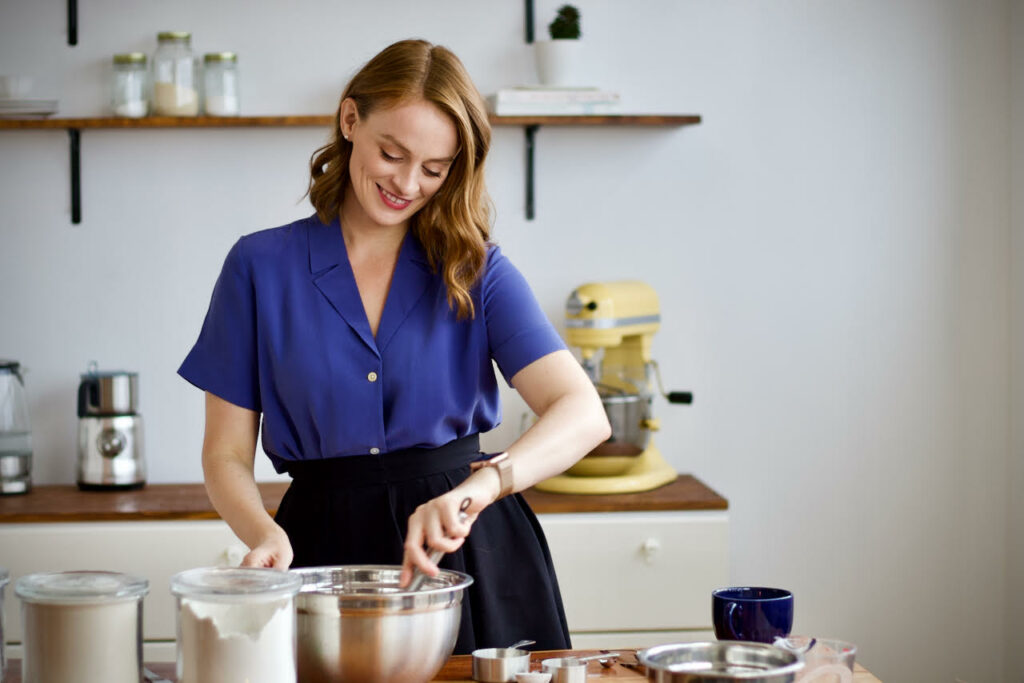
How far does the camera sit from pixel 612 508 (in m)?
2.59

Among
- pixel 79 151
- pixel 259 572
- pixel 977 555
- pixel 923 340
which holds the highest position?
pixel 79 151

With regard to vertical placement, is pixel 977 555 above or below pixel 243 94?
below

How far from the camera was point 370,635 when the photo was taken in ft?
3.45

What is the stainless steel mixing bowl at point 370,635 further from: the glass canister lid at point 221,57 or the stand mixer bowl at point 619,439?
the glass canister lid at point 221,57

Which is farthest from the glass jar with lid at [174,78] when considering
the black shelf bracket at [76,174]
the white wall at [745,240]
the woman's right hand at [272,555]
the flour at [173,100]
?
the woman's right hand at [272,555]

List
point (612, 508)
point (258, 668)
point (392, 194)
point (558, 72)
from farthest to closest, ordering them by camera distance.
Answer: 1. point (558, 72)
2. point (612, 508)
3. point (392, 194)
4. point (258, 668)

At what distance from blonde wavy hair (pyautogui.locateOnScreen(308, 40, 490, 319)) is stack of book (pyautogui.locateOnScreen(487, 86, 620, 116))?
1.15 metres

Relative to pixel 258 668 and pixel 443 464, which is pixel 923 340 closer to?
pixel 443 464

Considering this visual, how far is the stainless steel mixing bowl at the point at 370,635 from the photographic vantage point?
3.45 feet

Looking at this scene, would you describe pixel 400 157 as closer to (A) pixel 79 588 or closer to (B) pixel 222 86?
(A) pixel 79 588

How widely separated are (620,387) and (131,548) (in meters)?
1.18

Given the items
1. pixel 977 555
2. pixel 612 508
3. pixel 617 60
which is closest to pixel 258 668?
pixel 612 508

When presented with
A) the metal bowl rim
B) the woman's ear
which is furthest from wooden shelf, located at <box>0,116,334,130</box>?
the metal bowl rim

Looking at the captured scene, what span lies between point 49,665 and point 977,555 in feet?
8.53
